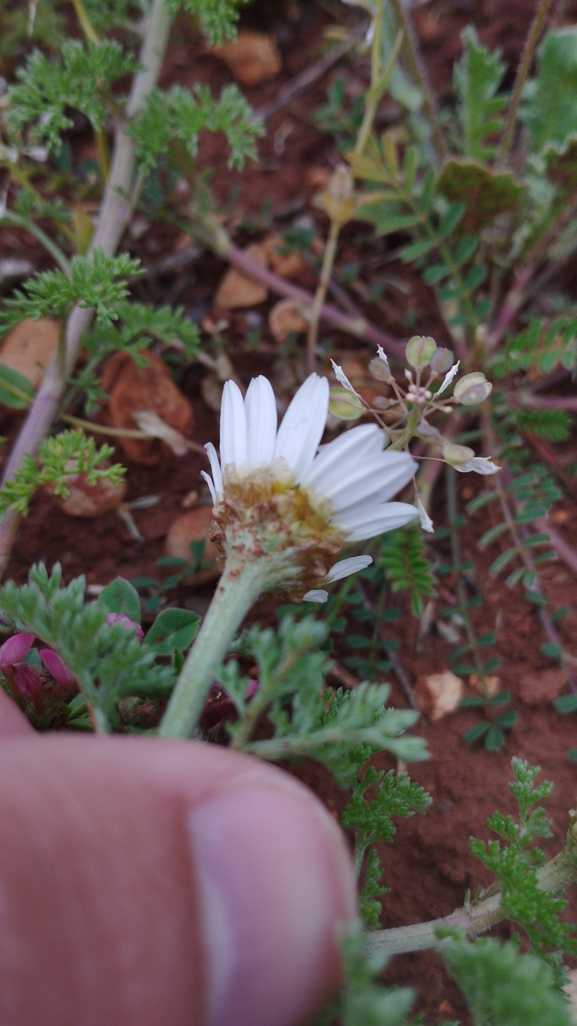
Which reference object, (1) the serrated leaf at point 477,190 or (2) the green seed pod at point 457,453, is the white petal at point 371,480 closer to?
(2) the green seed pod at point 457,453

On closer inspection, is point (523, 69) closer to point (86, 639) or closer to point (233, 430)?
point (233, 430)

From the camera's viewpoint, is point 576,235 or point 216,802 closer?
point 216,802

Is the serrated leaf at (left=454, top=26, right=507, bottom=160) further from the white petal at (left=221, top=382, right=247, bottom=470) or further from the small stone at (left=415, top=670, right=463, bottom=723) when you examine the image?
the small stone at (left=415, top=670, right=463, bottom=723)

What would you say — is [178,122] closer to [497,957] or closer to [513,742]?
[513,742]

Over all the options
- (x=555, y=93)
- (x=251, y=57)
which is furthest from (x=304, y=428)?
(x=251, y=57)

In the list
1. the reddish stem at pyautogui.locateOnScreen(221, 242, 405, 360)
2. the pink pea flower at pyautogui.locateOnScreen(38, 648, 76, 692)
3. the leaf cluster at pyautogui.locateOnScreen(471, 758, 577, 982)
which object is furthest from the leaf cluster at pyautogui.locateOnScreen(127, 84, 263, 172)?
the leaf cluster at pyautogui.locateOnScreen(471, 758, 577, 982)

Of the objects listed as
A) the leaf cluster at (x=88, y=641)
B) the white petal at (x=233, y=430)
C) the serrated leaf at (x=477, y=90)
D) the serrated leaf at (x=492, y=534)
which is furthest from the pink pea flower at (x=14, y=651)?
the serrated leaf at (x=477, y=90)

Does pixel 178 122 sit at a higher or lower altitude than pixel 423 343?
higher

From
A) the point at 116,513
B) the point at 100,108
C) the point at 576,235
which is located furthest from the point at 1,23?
the point at 576,235
